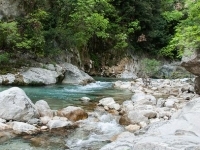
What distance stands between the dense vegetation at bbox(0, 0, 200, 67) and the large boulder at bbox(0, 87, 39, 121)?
19.7ft

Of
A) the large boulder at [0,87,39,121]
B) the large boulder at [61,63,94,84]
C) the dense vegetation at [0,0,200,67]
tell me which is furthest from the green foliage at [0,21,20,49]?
the large boulder at [0,87,39,121]

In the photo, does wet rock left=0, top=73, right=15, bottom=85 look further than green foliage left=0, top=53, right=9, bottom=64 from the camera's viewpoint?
No

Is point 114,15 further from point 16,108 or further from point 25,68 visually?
point 16,108

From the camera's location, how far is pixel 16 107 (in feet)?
24.5

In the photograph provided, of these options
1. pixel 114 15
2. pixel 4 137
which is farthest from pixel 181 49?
pixel 114 15

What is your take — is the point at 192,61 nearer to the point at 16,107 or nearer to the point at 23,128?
the point at 16,107

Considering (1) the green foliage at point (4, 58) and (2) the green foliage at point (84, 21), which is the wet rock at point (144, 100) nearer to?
(1) the green foliage at point (4, 58)

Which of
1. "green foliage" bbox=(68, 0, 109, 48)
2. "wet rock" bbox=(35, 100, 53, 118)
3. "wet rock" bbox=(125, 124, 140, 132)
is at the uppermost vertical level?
"green foliage" bbox=(68, 0, 109, 48)

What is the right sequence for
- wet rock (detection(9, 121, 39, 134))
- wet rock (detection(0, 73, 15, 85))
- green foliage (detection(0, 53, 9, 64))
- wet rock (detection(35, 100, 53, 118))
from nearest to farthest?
wet rock (detection(9, 121, 39, 134)) → wet rock (detection(35, 100, 53, 118)) → wet rock (detection(0, 73, 15, 85)) → green foliage (detection(0, 53, 9, 64))

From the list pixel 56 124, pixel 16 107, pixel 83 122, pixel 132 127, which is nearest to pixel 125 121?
pixel 132 127

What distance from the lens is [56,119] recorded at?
7594 millimetres

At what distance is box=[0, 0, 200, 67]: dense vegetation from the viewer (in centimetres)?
1608

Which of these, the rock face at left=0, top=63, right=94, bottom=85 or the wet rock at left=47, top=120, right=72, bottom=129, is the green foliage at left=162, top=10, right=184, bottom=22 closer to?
the rock face at left=0, top=63, right=94, bottom=85

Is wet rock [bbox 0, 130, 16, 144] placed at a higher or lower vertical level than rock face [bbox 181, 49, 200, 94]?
lower
